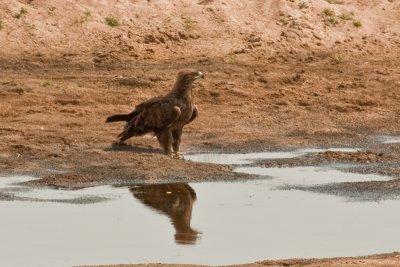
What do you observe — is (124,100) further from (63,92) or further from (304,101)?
(304,101)

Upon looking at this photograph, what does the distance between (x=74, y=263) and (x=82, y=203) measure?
3.01 m

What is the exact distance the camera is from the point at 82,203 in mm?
15547

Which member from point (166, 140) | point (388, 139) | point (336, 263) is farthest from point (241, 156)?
point (336, 263)

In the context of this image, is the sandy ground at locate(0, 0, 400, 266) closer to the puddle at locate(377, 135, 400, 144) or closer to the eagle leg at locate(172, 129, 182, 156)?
the puddle at locate(377, 135, 400, 144)

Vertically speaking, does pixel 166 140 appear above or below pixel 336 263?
above

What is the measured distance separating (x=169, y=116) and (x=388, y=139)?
158 inches

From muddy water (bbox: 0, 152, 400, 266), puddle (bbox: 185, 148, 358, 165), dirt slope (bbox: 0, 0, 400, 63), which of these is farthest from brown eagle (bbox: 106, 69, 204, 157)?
dirt slope (bbox: 0, 0, 400, 63)

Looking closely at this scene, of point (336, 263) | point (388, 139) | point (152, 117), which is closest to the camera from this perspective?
point (336, 263)

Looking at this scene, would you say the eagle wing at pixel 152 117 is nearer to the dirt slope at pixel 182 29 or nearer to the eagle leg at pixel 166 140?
the eagle leg at pixel 166 140

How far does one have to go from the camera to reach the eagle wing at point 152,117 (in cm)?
1859

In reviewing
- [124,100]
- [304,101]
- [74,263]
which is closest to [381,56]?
[304,101]

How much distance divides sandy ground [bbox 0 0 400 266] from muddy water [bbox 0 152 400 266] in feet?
2.71

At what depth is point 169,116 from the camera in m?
18.6

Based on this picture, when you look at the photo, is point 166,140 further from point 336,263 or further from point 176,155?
point 336,263
